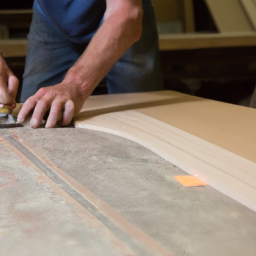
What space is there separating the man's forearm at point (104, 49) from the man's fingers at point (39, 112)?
0.61 feet

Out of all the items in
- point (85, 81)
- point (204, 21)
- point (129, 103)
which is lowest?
point (129, 103)

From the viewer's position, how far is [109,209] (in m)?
0.66

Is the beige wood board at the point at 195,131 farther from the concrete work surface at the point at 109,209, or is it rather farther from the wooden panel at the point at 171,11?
the wooden panel at the point at 171,11

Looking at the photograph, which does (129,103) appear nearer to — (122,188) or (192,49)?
(122,188)

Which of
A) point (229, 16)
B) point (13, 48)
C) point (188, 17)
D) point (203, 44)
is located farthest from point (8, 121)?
point (188, 17)

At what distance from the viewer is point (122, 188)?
746 mm

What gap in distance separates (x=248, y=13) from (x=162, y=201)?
2.91 metres

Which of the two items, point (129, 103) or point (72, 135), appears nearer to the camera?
point (72, 135)

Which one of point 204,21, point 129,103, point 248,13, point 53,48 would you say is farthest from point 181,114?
point 204,21

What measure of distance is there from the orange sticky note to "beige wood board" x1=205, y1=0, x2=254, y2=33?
101 inches

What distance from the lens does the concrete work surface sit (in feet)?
1.81

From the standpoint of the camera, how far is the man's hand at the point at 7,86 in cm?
129

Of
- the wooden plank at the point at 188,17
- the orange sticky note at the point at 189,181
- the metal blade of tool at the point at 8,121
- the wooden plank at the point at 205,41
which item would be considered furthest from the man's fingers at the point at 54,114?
the wooden plank at the point at 188,17

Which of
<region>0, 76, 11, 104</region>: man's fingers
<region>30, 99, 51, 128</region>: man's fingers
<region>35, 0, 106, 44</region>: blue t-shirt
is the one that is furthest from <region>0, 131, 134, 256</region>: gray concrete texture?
<region>35, 0, 106, 44</region>: blue t-shirt
